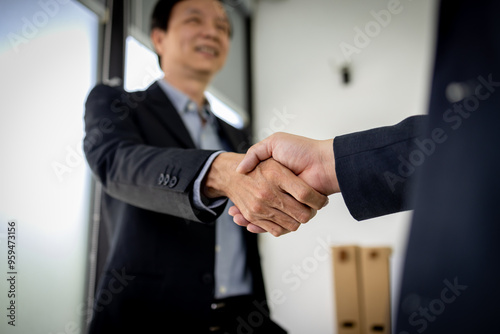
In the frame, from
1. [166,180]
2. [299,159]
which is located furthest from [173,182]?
[299,159]

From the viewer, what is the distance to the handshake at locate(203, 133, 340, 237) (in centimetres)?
75

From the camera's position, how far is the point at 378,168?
56 centimetres

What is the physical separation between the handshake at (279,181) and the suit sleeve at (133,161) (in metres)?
0.05

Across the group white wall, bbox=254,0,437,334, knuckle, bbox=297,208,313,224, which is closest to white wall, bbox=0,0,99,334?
knuckle, bbox=297,208,313,224

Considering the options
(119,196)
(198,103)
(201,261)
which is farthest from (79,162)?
(201,261)

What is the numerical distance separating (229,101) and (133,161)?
7.48 feet

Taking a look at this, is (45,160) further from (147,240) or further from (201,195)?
(201,195)

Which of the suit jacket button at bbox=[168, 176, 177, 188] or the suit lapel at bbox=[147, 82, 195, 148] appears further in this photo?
the suit lapel at bbox=[147, 82, 195, 148]

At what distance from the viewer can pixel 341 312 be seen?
2449 millimetres

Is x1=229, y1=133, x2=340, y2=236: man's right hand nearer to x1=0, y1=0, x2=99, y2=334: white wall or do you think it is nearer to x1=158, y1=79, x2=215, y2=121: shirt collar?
x1=158, y1=79, x2=215, y2=121: shirt collar

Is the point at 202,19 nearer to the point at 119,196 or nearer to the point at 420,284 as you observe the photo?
the point at 119,196

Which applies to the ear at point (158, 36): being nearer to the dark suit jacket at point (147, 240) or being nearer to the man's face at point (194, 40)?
the man's face at point (194, 40)

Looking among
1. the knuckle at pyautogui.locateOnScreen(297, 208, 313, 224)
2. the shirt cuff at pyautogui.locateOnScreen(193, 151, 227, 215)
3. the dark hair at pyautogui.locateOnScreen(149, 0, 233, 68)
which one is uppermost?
the dark hair at pyautogui.locateOnScreen(149, 0, 233, 68)

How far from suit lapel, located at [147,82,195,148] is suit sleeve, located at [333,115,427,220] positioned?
0.52m
